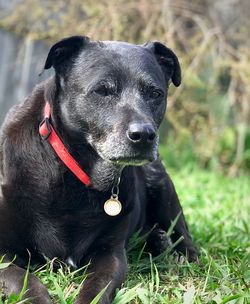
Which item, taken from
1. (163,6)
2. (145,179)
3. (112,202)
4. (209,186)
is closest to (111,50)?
(112,202)

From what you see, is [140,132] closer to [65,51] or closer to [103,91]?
[103,91]

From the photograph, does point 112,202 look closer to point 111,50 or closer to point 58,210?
point 58,210

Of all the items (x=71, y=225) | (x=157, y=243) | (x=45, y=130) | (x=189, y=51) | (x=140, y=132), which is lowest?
(x=157, y=243)

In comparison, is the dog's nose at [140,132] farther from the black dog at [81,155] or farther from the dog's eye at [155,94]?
the dog's eye at [155,94]

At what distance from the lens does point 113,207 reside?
316cm

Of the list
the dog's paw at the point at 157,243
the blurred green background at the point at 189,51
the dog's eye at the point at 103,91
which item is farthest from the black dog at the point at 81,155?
the blurred green background at the point at 189,51

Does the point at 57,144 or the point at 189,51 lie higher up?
the point at 57,144

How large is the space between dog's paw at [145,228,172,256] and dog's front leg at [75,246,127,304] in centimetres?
64

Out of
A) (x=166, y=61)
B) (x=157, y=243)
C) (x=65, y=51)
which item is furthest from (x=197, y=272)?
(x=65, y=51)

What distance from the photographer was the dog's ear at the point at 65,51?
3.17 meters

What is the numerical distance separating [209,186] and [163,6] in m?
2.65

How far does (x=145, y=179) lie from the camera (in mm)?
4043

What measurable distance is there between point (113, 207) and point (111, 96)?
1.92ft

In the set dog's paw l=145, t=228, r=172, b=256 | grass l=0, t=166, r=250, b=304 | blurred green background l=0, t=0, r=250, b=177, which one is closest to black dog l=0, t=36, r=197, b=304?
grass l=0, t=166, r=250, b=304
